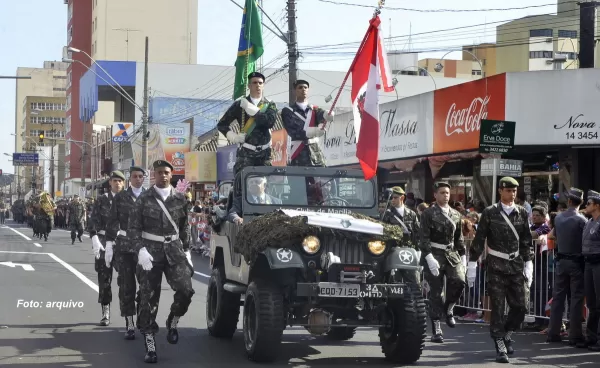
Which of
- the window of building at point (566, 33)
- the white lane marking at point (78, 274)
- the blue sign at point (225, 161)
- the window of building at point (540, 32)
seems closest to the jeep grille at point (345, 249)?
the white lane marking at point (78, 274)

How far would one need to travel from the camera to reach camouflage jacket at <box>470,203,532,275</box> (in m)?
10.3

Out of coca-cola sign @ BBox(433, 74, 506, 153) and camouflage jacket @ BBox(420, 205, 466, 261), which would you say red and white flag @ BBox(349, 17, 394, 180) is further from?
coca-cola sign @ BBox(433, 74, 506, 153)

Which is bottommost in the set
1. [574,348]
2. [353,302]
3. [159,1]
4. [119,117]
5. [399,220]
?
[574,348]

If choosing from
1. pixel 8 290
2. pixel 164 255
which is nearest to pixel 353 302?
pixel 164 255

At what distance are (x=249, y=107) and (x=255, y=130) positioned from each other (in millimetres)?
301

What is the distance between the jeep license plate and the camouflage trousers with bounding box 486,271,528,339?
199 centimetres

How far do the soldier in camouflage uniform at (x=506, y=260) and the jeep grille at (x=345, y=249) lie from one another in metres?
1.79

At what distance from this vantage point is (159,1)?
95438 millimetres

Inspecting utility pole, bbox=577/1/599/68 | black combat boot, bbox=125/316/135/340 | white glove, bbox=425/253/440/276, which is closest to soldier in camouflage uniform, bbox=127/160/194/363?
black combat boot, bbox=125/316/135/340

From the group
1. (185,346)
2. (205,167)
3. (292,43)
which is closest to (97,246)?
(185,346)

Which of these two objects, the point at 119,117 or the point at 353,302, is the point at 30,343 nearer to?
the point at 353,302

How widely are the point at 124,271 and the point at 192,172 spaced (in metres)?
33.5

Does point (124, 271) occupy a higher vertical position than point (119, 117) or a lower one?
lower

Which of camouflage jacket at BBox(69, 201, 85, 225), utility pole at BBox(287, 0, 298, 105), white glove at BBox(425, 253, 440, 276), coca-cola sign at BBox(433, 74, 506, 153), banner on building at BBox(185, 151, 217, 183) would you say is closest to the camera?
white glove at BBox(425, 253, 440, 276)
